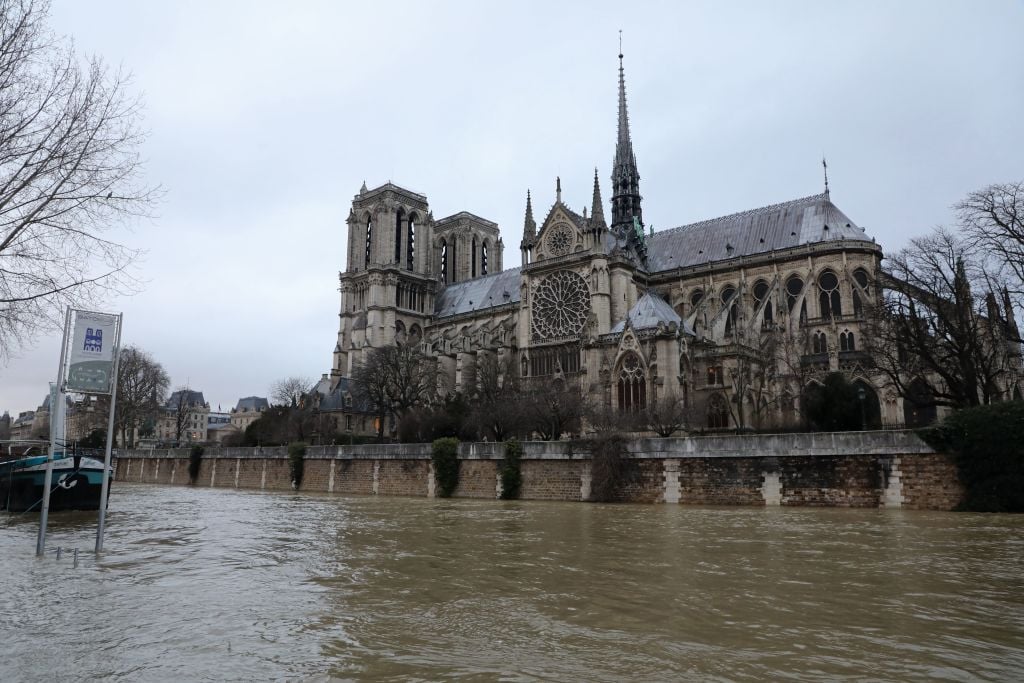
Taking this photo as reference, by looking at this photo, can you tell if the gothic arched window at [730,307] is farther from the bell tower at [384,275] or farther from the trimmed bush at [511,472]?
the bell tower at [384,275]

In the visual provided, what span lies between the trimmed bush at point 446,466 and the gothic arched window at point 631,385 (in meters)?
12.3

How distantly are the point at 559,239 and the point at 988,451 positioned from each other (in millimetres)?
39050

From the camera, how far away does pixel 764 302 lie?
50625 mm

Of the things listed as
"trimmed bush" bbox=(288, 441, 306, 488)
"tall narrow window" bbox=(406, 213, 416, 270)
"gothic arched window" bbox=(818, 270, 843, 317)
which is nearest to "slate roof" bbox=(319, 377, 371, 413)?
"tall narrow window" bbox=(406, 213, 416, 270)

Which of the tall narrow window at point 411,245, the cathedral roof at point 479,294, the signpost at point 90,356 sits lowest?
the signpost at point 90,356

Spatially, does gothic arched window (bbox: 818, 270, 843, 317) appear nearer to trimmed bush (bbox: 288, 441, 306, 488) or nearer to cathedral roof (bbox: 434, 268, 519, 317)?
cathedral roof (bbox: 434, 268, 519, 317)

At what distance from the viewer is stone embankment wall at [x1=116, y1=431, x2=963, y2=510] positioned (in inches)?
950

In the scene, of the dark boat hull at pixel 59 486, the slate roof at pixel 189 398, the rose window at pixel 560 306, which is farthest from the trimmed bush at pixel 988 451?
the slate roof at pixel 189 398

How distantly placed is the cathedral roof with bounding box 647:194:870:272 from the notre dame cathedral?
0.11m

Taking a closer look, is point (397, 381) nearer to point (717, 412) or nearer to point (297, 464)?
point (297, 464)

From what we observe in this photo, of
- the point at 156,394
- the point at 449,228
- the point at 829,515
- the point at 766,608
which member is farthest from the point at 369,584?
the point at 449,228

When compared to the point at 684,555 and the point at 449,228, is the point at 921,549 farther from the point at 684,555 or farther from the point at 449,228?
the point at 449,228

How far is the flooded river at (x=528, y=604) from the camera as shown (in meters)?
7.46

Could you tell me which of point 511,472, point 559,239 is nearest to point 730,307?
point 559,239
